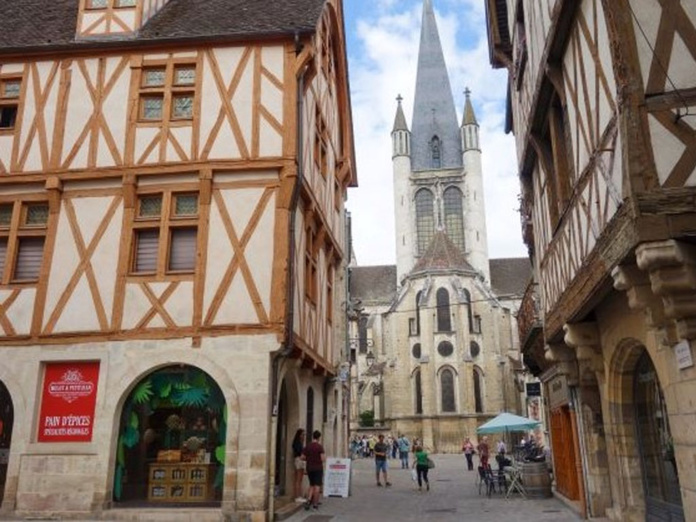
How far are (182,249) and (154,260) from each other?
0.54 meters

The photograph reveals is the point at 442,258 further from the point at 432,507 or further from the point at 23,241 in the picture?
the point at 23,241

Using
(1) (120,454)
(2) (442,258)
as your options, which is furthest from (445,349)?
(1) (120,454)

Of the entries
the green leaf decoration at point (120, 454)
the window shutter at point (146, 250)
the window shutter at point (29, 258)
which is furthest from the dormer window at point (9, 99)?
the green leaf decoration at point (120, 454)

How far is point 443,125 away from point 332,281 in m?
50.8

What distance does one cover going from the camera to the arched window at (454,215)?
58219 mm

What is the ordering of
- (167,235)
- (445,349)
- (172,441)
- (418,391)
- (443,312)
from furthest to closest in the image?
(443,312) < (418,391) < (445,349) < (167,235) < (172,441)

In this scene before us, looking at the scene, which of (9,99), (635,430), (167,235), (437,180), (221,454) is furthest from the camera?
(437,180)

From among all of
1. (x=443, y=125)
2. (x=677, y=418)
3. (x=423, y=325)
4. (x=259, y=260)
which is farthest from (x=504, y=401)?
(x=677, y=418)

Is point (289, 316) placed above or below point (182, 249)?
below

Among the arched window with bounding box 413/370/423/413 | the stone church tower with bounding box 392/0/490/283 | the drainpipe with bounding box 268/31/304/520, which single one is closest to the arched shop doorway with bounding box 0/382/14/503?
the drainpipe with bounding box 268/31/304/520

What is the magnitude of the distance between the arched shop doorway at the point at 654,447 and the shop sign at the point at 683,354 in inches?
64.0

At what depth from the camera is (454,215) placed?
59219 mm

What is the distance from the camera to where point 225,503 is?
960cm

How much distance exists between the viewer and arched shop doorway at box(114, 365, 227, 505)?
10.3 meters
